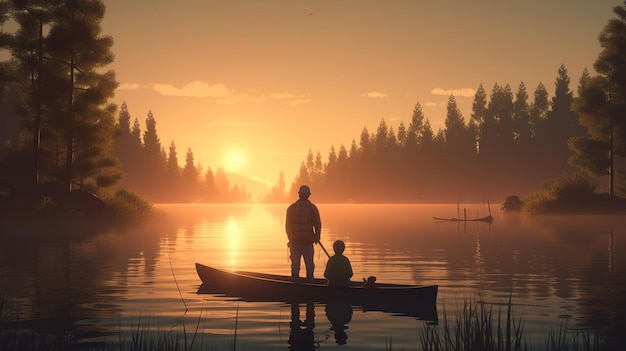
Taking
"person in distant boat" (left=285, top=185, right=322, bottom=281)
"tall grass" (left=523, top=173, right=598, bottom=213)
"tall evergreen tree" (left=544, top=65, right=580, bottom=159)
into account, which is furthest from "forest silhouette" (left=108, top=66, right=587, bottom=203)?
"person in distant boat" (left=285, top=185, right=322, bottom=281)

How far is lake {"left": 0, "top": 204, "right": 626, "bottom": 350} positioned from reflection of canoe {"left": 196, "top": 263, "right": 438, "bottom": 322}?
1.64 feet

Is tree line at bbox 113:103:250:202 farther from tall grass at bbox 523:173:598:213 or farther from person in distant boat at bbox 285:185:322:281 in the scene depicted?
person in distant boat at bbox 285:185:322:281

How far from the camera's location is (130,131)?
157 m

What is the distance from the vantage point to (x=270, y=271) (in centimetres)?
2473

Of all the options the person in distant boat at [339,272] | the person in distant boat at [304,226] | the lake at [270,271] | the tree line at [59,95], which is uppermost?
the tree line at [59,95]

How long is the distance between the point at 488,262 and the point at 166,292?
534 inches

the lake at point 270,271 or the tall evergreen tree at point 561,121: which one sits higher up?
the tall evergreen tree at point 561,121

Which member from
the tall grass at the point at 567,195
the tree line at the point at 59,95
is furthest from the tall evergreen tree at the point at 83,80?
the tall grass at the point at 567,195

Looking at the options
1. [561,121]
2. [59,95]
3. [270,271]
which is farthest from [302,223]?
[561,121]

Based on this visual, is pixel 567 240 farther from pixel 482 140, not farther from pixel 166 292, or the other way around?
pixel 482 140

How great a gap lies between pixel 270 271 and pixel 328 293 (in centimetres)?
838

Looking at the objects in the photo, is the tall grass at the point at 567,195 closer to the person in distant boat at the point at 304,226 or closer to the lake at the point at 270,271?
the lake at the point at 270,271

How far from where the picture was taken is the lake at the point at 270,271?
13016 millimetres

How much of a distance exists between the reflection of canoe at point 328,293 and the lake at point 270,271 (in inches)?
19.7
